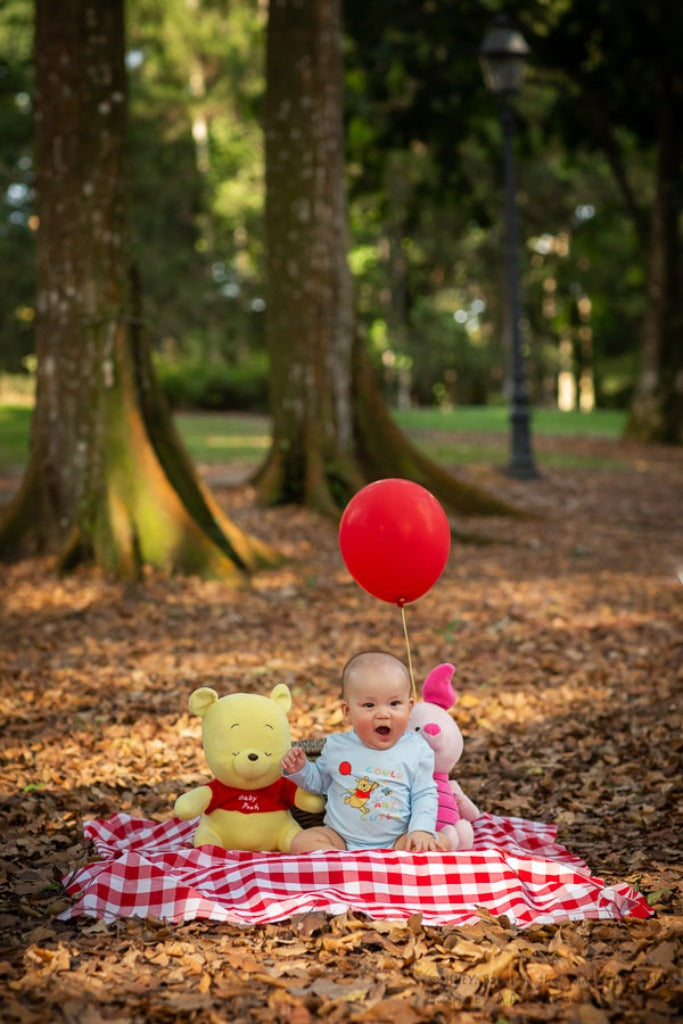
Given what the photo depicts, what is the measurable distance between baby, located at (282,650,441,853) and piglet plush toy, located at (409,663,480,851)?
0.10m

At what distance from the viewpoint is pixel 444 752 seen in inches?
166

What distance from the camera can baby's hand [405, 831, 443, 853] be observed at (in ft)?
12.8

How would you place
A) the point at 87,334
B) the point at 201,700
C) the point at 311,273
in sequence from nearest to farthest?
the point at 201,700 → the point at 87,334 → the point at 311,273

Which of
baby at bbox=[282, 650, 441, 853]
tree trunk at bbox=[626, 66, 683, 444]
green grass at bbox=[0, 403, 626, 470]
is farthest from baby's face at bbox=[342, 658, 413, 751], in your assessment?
tree trunk at bbox=[626, 66, 683, 444]

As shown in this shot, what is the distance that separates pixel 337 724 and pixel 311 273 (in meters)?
6.01

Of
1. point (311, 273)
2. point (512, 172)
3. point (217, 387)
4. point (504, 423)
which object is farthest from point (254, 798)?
point (217, 387)

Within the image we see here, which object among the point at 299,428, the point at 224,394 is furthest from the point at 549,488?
the point at 224,394

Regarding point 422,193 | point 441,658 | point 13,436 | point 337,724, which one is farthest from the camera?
point 13,436

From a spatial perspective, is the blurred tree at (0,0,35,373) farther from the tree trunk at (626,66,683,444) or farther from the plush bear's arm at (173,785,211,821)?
the plush bear's arm at (173,785,211,821)

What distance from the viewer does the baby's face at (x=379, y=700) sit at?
4.02 m

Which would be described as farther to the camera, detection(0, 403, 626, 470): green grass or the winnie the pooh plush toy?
detection(0, 403, 626, 470): green grass

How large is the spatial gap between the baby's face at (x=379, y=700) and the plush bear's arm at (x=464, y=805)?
375 millimetres

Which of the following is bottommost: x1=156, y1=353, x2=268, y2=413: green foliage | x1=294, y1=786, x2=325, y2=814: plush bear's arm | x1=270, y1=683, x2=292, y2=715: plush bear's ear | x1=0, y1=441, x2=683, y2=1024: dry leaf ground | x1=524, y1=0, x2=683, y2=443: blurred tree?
x1=0, y1=441, x2=683, y2=1024: dry leaf ground

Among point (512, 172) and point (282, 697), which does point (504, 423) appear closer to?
point (512, 172)
